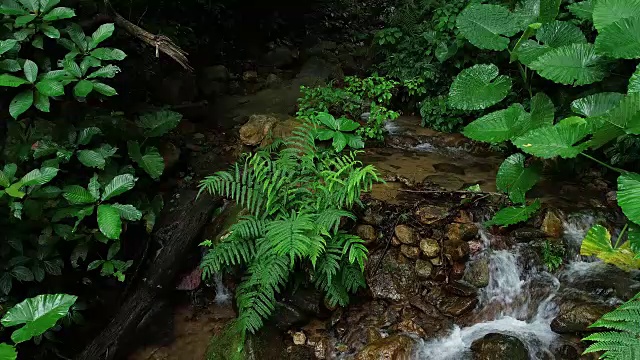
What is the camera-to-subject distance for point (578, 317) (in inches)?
134

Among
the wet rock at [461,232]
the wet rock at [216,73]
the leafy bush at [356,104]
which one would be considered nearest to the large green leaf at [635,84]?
the wet rock at [461,232]

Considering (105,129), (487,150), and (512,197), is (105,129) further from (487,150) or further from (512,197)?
(487,150)

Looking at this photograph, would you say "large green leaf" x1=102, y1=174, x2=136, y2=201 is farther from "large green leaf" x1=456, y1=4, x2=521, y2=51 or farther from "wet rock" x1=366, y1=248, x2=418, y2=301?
"large green leaf" x1=456, y1=4, x2=521, y2=51

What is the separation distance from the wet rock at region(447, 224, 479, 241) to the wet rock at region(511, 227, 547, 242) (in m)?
0.38

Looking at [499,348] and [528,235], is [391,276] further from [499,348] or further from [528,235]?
[528,235]

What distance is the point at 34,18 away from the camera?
3238mm

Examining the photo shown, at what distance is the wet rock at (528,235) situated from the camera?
13.0 feet

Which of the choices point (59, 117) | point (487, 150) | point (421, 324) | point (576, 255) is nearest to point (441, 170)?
point (487, 150)

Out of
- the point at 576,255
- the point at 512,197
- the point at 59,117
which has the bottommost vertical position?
the point at 576,255

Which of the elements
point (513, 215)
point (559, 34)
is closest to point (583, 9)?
point (559, 34)

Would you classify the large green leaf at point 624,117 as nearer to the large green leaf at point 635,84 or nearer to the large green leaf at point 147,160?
the large green leaf at point 635,84

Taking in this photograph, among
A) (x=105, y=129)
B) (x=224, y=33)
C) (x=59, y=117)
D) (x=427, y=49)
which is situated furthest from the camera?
(x=224, y=33)

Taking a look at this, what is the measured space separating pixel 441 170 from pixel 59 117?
3881 mm

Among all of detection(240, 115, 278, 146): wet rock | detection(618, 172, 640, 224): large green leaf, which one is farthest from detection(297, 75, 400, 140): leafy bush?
detection(618, 172, 640, 224): large green leaf
